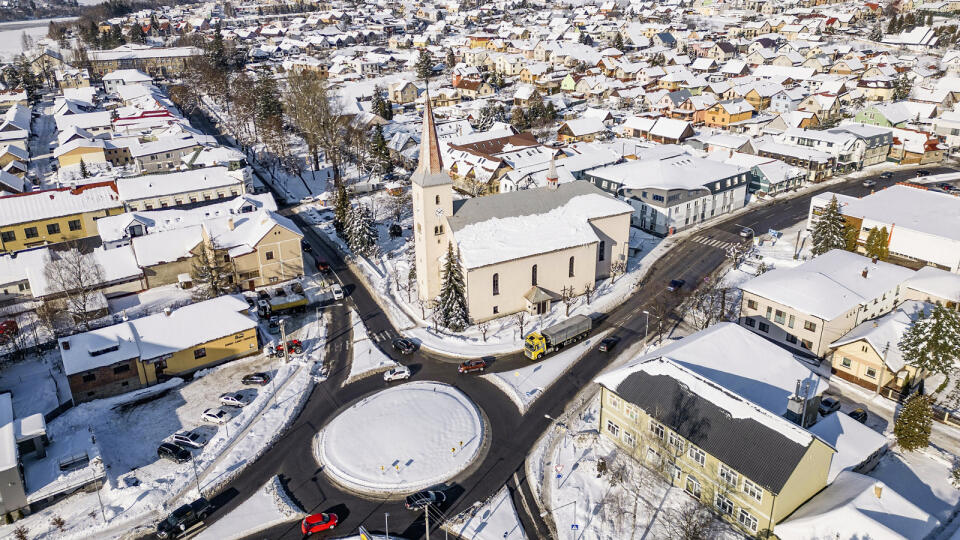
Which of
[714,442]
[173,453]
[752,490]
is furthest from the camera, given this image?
[173,453]

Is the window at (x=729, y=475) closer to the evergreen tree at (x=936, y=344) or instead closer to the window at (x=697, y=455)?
the window at (x=697, y=455)

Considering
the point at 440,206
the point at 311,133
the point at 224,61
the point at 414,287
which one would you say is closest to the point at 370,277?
the point at 414,287

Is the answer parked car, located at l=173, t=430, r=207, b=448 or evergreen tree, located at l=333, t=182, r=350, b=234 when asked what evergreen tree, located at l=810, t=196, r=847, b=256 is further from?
parked car, located at l=173, t=430, r=207, b=448

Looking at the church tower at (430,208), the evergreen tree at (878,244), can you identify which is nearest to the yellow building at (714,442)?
the church tower at (430,208)

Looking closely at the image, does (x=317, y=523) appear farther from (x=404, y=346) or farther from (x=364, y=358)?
(x=404, y=346)

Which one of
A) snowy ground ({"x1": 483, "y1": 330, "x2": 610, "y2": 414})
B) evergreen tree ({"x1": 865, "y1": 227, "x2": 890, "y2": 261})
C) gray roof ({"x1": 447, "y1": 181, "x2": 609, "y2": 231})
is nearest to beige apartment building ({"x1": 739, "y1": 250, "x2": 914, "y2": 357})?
evergreen tree ({"x1": 865, "y1": 227, "x2": 890, "y2": 261})

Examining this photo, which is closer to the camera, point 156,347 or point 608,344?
point 156,347

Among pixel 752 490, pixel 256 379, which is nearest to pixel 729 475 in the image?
pixel 752 490
